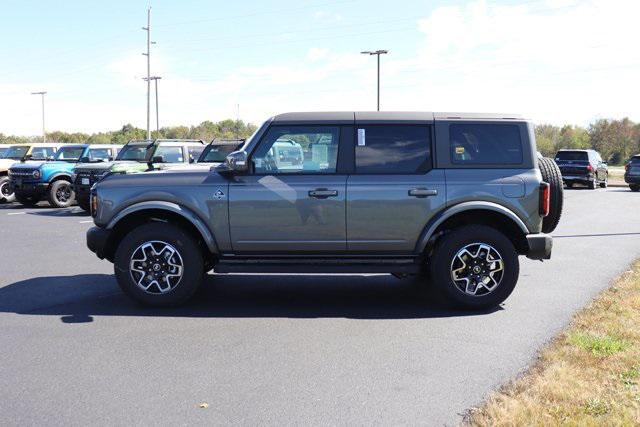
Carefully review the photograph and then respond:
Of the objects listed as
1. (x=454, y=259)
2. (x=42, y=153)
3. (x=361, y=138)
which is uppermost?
(x=42, y=153)

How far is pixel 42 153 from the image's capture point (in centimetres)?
2145

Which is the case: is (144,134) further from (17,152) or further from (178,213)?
(178,213)

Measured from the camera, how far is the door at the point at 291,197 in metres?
6.76

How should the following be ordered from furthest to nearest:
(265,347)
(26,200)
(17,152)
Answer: (17,152), (26,200), (265,347)

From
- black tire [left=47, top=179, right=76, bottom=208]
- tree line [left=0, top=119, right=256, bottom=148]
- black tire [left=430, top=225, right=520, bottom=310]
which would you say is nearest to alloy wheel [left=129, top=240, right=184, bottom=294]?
black tire [left=430, top=225, right=520, bottom=310]

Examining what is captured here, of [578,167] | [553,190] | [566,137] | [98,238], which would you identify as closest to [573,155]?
[578,167]

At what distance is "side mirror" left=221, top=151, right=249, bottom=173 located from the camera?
6.70 metres

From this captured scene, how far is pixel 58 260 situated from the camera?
991 centimetres

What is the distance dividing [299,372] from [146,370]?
1115mm

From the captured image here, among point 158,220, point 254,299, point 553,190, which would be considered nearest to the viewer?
point 158,220

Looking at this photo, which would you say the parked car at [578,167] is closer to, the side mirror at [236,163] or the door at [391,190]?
the door at [391,190]

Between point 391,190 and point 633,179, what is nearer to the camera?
point 391,190

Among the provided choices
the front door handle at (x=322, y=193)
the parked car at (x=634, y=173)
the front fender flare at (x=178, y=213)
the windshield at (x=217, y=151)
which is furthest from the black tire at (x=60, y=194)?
the parked car at (x=634, y=173)

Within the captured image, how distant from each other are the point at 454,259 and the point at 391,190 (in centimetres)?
94
